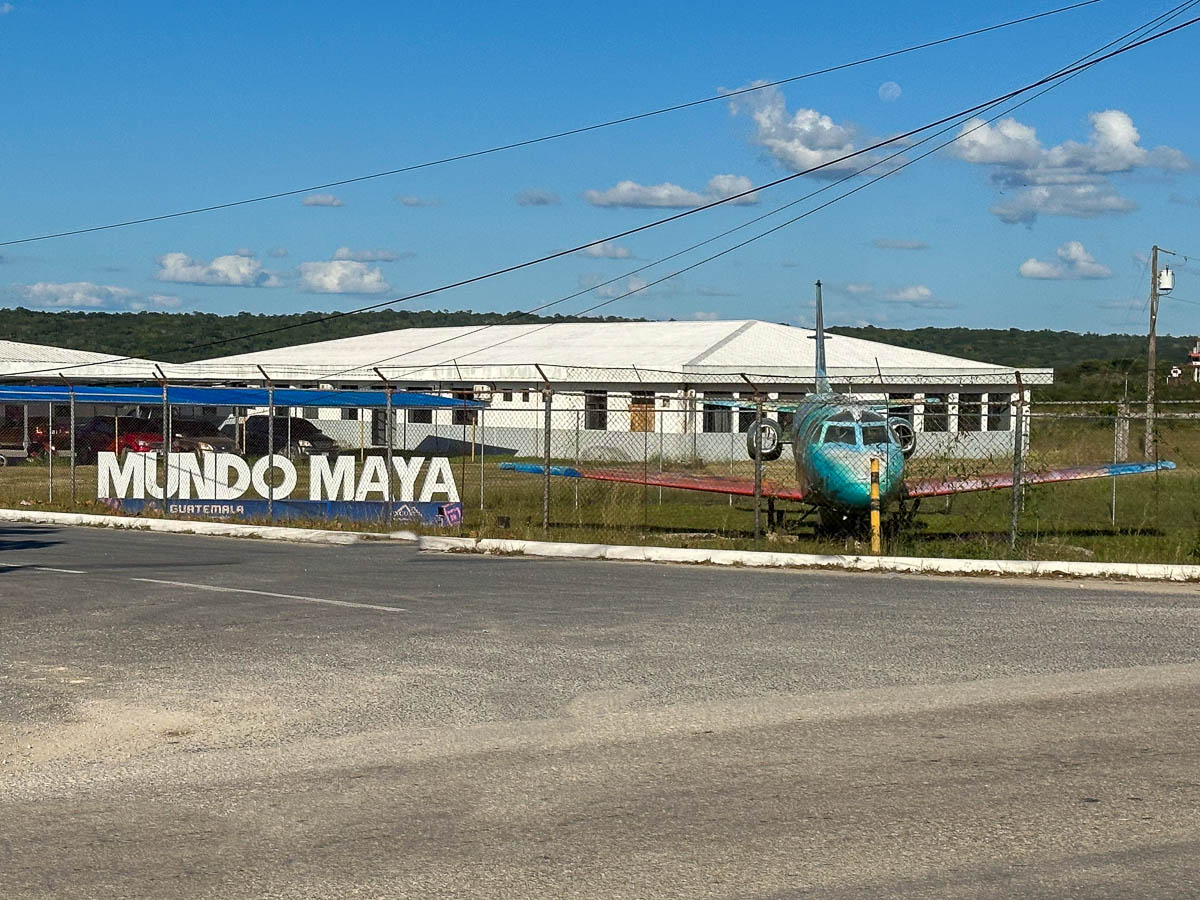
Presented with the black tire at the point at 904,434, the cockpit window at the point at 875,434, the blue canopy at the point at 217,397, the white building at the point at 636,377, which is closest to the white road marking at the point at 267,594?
the cockpit window at the point at 875,434

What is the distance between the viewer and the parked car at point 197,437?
45.8 metres

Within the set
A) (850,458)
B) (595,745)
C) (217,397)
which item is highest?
(217,397)

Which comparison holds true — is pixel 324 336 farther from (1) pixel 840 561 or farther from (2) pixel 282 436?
(1) pixel 840 561

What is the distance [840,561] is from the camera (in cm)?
1833

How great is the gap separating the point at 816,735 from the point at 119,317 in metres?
164

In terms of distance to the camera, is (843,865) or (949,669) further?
(949,669)

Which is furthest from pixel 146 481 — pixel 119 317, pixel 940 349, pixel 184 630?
pixel 119 317

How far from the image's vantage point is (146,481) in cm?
2767

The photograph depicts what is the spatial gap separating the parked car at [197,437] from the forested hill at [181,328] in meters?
71.1

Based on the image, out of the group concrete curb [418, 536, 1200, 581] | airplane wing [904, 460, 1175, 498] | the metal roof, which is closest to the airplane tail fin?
airplane wing [904, 460, 1175, 498]

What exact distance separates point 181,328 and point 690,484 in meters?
138

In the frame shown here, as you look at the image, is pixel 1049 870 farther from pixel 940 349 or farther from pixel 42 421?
pixel 940 349

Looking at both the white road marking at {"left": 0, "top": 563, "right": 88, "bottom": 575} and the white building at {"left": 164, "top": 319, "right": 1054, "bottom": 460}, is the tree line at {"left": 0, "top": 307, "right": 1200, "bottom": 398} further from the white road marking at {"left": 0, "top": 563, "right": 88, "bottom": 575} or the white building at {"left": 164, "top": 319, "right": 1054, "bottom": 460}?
the white road marking at {"left": 0, "top": 563, "right": 88, "bottom": 575}

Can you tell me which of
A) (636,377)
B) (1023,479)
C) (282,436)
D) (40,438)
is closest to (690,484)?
(1023,479)
